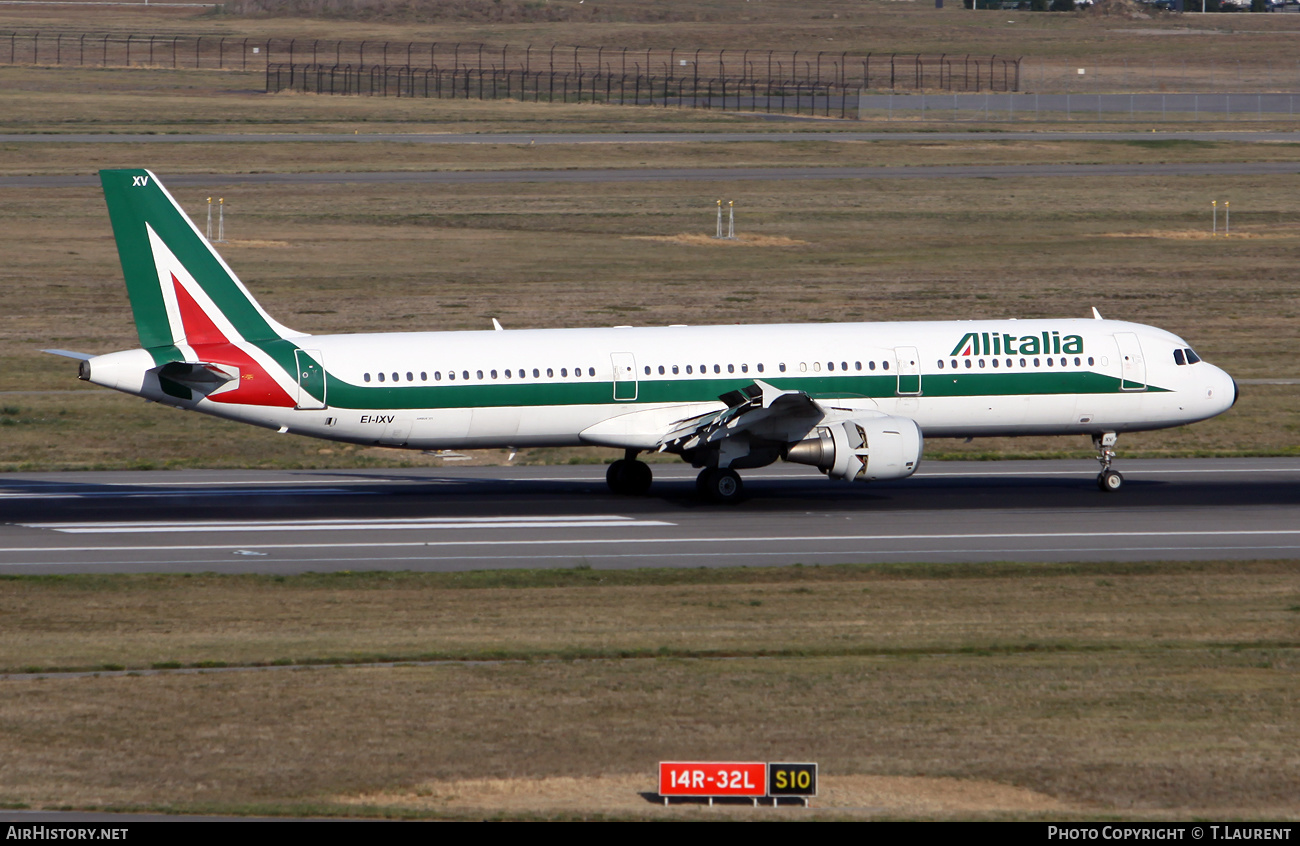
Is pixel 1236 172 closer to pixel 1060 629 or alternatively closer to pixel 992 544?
pixel 992 544

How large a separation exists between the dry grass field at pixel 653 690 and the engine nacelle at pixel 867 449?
528 cm

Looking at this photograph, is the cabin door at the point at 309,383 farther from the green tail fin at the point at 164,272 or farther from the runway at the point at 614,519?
the runway at the point at 614,519

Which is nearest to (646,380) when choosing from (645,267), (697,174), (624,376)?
(624,376)

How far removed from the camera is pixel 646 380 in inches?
1483

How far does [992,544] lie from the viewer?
34.0 meters

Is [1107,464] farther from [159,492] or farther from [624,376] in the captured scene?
[159,492]

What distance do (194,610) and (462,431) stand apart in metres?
9.92

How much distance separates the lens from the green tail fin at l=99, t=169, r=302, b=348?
3559 cm

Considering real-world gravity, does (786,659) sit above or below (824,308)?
below

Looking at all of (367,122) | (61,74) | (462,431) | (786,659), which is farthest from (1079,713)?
(61,74)

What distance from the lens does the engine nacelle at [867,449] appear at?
1427 inches

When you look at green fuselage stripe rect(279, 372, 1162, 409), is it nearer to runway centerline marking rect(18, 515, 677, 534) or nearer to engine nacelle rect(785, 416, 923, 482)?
engine nacelle rect(785, 416, 923, 482)

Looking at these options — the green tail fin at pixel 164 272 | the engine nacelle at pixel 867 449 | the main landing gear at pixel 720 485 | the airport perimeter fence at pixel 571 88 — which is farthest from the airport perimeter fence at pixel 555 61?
the green tail fin at pixel 164 272

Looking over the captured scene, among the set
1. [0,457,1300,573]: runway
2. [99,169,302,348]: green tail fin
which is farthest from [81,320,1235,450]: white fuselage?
[0,457,1300,573]: runway
